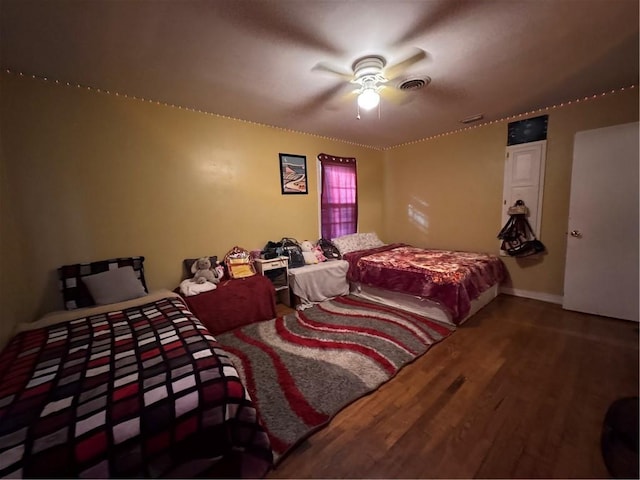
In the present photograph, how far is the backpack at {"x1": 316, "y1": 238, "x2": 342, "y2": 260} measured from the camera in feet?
11.7

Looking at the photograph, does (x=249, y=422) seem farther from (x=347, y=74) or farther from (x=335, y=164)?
(x=335, y=164)

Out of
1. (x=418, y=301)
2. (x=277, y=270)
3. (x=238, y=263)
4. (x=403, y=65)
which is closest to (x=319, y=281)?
(x=277, y=270)

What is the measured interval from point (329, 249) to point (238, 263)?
1.29m

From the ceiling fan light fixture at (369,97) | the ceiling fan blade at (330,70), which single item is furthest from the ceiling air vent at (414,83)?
the ceiling fan blade at (330,70)

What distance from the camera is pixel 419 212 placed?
418 cm

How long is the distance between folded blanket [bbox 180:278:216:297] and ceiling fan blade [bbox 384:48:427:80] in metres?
2.41

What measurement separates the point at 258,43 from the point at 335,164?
2.35 m

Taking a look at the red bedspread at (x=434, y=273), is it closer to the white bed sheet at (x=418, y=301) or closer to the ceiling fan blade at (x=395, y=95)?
the white bed sheet at (x=418, y=301)

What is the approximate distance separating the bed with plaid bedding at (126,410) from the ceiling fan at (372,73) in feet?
6.69

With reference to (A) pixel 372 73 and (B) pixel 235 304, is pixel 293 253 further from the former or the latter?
(A) pixel 372 73

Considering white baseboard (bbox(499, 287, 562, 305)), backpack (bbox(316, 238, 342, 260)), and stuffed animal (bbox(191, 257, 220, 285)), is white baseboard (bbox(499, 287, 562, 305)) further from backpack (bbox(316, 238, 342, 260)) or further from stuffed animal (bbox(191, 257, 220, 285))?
stuffed animal (bbox(191, 257, 220, 285))

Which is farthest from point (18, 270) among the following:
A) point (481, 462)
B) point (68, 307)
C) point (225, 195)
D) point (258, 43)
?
point (481, 462)

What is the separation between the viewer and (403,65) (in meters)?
1.92

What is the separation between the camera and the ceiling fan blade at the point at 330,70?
1.88 m
